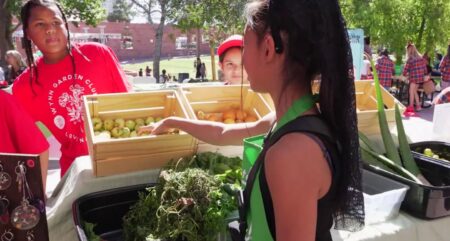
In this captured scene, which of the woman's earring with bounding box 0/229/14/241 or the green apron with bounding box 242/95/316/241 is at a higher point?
the green apron with bounding box 242/95/316/241

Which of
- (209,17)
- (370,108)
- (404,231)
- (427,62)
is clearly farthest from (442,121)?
(427,62)

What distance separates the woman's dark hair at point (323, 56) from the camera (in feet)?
2.64

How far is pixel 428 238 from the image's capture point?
1.71 meters

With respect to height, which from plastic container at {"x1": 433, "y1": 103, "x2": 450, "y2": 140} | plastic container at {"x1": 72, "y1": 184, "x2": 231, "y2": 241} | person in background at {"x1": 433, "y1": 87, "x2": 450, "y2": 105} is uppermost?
person in background at {"x1": 433, "y1": 87, "x2": 450, "y2": 105}

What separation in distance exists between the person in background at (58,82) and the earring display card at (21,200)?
37.6 inches

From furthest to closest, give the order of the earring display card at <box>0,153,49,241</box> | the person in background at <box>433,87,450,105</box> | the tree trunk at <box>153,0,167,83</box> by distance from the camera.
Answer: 1. the tree trunk at <box>153,0,167,83</box>
2. the person in background at <box>433,87,450,105</box>
3. the earring display card at <box>0,153,49,241</box>

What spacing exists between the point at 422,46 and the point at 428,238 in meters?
12.1

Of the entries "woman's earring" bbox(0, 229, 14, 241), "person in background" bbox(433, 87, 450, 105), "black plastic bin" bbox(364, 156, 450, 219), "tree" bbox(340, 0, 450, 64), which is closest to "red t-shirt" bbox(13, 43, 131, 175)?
"woman's earring" bbox(0, 229, 14, 241)

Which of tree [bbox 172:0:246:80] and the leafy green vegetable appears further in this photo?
tree [bbox 172:0:246:80]

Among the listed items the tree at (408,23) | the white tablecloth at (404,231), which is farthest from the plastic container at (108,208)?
the tree at (408,23)

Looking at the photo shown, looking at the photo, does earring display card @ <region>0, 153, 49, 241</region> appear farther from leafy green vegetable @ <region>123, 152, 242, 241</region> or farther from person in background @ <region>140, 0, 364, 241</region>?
person in background @ <region>140, 0, 364, 241</region>

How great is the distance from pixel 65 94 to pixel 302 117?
1678mm

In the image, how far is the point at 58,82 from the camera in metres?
2.14

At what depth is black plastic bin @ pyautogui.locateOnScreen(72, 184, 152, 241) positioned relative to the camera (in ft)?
5.24
